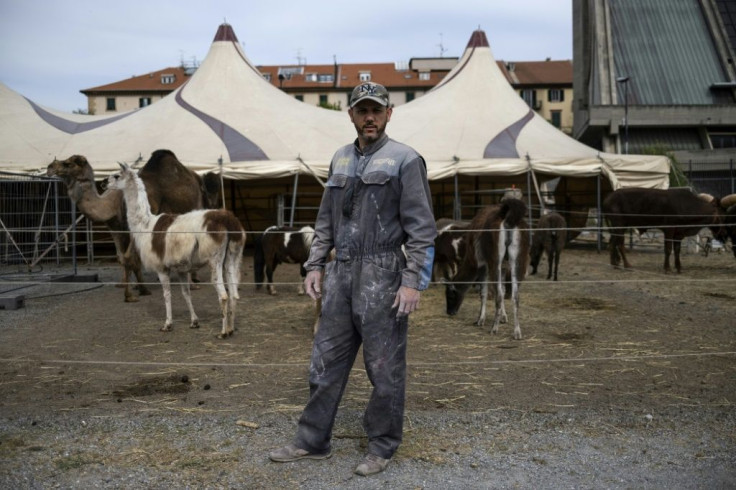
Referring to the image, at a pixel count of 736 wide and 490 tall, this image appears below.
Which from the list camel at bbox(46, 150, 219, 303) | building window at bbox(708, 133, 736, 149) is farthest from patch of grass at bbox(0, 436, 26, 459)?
building window at bbox(708, 133, 736, 149)

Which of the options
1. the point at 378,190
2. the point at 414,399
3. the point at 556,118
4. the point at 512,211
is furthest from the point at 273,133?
the point at 556,118

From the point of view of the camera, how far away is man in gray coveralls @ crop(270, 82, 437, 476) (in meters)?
3.42

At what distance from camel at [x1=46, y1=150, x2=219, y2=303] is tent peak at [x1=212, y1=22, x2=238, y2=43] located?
8.09m

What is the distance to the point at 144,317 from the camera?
8570 mm

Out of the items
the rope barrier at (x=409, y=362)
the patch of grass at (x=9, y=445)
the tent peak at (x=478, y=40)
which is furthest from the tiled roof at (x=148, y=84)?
the patch of grass at (x=9, y=445)

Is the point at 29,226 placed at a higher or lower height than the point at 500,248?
higher

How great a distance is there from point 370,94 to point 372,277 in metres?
0.94

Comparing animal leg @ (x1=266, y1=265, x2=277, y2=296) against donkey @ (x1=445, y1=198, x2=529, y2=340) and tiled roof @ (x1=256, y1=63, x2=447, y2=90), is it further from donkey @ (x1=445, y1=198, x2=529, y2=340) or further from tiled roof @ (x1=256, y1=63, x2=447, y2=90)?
tiled roof @ (x1=256, y1=63, x2=447, y2=90)

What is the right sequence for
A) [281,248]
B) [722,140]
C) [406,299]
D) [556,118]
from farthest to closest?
[556,118] < [722,140] < [281,248] < [406,299]

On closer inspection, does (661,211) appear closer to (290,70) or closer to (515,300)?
(515,300)

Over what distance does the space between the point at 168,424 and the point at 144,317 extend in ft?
Result: 15.5

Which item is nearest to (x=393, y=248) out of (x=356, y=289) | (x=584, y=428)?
(x=356, y=289)

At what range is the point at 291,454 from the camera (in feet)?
11.6

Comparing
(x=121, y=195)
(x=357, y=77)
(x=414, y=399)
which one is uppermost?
(x=357, y=77)
